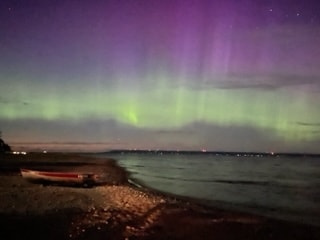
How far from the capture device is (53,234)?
1410 centimetres

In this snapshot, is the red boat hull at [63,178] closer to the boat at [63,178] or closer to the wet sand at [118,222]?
the boat at [63,178]

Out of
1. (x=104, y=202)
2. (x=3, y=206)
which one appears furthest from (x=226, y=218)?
(x=3, y=206)

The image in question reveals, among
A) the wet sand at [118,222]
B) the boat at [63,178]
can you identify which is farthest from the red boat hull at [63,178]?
the wet sand at [118,222]

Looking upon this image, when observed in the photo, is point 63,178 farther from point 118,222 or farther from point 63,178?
point 118,222

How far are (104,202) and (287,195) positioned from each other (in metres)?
21.0

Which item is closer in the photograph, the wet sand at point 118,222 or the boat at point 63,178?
the wet sand at point 118,222

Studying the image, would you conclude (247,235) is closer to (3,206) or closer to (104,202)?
(104,202)

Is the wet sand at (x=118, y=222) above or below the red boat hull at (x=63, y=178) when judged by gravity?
below

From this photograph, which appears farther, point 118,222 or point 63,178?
point 63,178

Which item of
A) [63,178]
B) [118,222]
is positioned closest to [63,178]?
[63,178]

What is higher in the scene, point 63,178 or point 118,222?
point 63,178

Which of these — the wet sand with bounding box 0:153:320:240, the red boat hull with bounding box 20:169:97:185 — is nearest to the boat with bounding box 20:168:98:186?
the red boat hull with bounding box 20:169:97:185

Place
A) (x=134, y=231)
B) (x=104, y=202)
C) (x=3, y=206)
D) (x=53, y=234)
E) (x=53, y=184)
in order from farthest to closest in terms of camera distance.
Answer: (x=53, y=184) → (x=104, y=202) → (x=3, y=206) → (x=134, y=231) → (x=53, y=234)

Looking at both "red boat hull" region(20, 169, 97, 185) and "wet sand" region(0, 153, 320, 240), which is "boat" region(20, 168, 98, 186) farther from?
"wet sand" region(0, 153, 320, 240)
